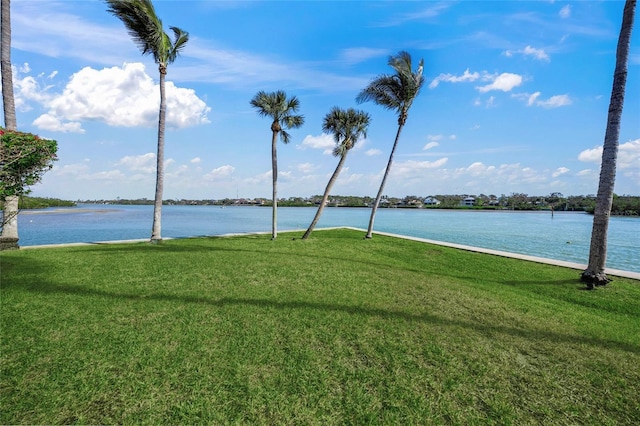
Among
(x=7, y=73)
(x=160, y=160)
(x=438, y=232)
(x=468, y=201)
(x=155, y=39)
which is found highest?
(x=155, y=39)

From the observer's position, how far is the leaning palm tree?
1267 centimetres

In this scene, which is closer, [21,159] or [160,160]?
[21,159]

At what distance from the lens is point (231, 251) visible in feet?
38.9

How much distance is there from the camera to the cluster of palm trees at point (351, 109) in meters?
16.0

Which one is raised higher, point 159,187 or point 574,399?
point 159,187

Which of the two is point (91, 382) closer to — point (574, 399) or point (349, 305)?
point (349, 305)

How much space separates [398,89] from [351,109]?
2799mm

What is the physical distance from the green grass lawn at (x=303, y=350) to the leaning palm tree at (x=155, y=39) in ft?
20.7

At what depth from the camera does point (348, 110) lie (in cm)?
1683

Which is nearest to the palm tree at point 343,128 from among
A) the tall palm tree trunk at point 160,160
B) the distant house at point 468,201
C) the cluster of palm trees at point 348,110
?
the cluster of palm trees at point 348,110

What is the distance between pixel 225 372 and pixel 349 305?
3039 millimetres

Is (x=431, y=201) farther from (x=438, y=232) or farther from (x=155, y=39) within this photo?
(x=155, y=39)

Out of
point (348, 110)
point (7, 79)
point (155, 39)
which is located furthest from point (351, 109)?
point (7, 79)

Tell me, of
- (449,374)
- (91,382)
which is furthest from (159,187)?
(449,374)
